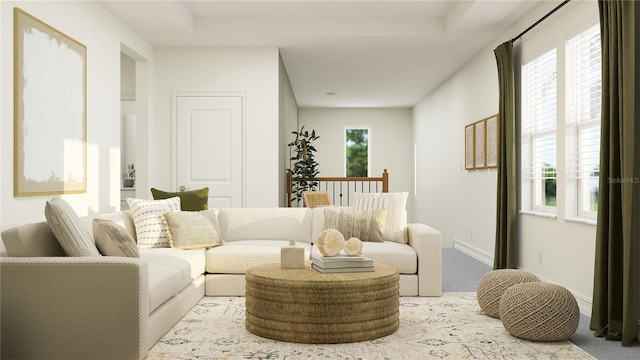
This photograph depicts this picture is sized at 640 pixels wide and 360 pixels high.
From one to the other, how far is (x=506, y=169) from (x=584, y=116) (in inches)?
51.7

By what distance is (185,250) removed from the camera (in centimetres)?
475

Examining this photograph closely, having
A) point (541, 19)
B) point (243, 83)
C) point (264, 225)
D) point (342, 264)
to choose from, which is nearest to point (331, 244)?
point (342, 264)

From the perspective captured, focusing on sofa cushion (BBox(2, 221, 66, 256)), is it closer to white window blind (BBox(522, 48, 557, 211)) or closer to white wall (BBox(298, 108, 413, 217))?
white window blind (BBox(522, 48, 557, 211))

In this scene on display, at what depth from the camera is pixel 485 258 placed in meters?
7.08

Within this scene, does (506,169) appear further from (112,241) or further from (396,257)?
(112,241)

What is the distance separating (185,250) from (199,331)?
1197 mm

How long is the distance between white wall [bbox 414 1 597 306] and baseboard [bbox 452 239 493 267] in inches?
0.5

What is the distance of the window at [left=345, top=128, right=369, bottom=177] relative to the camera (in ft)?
45.7

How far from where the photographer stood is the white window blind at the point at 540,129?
529cm

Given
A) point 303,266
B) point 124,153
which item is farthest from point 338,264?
point 124,153

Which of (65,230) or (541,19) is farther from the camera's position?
(541,19)

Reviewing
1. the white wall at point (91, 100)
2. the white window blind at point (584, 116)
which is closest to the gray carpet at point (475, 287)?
the white window blind at point (584, 116)

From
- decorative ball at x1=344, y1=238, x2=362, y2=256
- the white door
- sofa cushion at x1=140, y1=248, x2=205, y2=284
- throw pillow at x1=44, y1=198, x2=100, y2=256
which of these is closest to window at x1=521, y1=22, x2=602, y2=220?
decorative ball at x1=344, y1=238, x2=362, y2=256

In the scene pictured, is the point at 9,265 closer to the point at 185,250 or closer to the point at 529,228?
the point at 185,250
